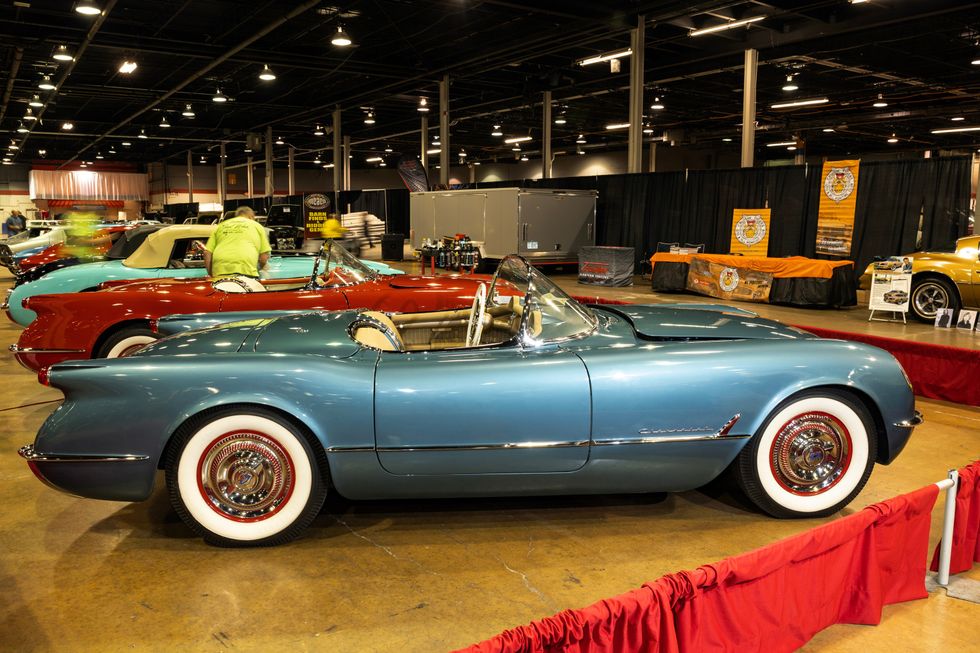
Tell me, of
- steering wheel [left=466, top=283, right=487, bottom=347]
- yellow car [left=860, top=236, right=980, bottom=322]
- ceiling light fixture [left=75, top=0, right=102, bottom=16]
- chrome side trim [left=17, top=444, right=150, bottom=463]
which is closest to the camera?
chrome side trim [left=17, top=444, right=150, bottom=463]

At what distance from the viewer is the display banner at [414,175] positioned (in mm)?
23061

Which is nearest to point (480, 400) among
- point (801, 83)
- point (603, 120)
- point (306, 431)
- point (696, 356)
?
point (306, 431)

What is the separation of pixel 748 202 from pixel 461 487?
13.5 meters

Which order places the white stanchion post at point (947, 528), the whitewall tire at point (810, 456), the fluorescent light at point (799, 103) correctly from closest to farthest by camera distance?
1. the white stanchion post at point (947, 528)
2. the whitewall tire at point (810, 456)
3. the fluorescent light at point (799, 103)

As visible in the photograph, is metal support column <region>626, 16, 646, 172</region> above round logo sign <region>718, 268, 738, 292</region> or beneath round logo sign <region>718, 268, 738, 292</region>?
above

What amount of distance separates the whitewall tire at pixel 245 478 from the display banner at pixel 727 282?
11760 mm

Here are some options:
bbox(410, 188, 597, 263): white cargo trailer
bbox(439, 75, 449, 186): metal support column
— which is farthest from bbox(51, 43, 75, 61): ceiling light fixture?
bbox(410, 188, 597, 263): white cargo trailer

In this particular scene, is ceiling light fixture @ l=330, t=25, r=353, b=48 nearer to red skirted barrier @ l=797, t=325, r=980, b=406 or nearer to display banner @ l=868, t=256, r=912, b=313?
display banner @ l=868, t=256, r=912, b=313

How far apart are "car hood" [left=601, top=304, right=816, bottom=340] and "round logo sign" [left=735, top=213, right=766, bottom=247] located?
37.0ft

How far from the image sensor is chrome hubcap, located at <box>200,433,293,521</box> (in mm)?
3252

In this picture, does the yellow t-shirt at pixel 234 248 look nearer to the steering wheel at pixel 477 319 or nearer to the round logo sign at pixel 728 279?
the steering wheel at pixel 477 319

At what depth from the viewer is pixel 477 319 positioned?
4.13m

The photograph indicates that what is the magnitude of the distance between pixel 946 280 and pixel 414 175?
15985mm

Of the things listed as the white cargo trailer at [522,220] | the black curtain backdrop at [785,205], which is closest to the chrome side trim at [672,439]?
the black curtain backdrop at [785,205]
